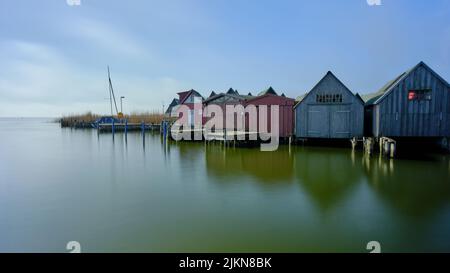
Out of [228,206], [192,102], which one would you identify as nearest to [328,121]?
[228,206]

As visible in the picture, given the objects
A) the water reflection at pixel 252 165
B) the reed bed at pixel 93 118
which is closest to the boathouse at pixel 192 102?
the reed bed at pixel 93 118

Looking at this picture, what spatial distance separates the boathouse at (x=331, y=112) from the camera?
17.4m

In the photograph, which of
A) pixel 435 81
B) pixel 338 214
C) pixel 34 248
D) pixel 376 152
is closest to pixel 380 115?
pixel 376 152

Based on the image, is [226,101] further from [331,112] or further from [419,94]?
[419,94]

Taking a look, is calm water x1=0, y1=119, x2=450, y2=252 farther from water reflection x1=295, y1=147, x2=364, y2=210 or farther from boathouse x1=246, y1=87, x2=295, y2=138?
boathouse x1=246, y1=87, x2=295, y2=138

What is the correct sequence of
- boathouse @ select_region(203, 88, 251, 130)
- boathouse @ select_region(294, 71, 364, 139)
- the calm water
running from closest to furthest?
the calm water, boathouse @ select_region(294, 71, 364, 139), boathouse @ select_region(203, 88, 251, 130)

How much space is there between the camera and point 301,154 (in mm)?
16125

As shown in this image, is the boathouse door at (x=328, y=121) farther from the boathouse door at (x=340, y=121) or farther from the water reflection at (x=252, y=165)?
the water reflection at (x=252, y=165)

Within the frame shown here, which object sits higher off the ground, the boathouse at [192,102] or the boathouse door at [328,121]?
the boathouse at [192,102]

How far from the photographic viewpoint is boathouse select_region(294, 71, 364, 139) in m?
17.4

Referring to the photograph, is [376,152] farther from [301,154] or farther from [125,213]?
[125,213]

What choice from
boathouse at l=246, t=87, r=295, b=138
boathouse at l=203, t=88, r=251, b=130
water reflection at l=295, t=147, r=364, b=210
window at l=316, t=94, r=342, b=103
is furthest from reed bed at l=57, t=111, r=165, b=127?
water reflection at l=295, t=147, r=364, b=210

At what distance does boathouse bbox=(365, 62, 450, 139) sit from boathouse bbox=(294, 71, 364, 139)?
1333 mm
